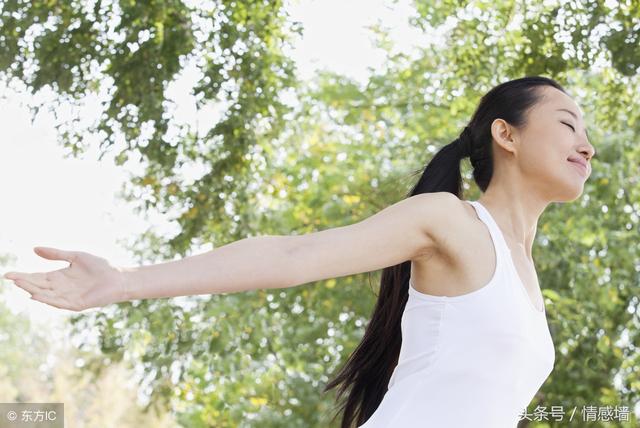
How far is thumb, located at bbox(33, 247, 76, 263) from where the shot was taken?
4.22ft

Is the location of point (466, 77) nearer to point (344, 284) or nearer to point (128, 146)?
point (344, 284)

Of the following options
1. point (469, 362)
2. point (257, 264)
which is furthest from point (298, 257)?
point (469, 362)

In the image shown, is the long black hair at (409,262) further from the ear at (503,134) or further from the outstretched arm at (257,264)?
the outstretched arm at (257,264)

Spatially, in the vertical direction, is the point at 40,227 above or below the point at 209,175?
above

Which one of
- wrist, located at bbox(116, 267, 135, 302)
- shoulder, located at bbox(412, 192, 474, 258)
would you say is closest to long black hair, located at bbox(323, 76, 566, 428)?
shoulder, located at bbox(412, 192, 474, 258)

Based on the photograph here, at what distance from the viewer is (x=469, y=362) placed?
167cm

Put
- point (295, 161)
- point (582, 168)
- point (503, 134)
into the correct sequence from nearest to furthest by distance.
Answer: point (582, 168)
point (503, 134)
point (295, 161)

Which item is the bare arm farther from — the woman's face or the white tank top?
the woman's face

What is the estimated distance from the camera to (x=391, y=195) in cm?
639

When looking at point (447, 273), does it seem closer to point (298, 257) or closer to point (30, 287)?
point (298, 257)

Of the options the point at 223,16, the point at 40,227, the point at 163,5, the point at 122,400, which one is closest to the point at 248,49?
the point at 223,16

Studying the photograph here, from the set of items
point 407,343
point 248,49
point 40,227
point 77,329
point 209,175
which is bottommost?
point 407,343

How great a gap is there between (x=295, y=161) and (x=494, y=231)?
5557 mm

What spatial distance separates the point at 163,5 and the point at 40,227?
5705 mm
